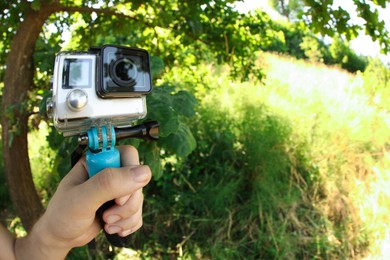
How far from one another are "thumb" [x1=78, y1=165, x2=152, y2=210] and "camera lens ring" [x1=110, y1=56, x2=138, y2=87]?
0.21 m

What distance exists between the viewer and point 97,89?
771 millimetres

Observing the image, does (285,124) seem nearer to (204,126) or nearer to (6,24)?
(204,126)

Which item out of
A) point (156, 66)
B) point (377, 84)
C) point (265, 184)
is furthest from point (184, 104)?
point (377, 84)

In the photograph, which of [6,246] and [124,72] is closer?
[124,72]

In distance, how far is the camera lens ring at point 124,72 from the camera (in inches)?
31.2

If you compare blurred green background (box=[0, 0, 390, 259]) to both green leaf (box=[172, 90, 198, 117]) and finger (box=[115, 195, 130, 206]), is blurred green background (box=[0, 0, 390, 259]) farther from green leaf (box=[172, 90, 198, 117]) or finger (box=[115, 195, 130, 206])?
finger (box=[115, 195, 130, 206])

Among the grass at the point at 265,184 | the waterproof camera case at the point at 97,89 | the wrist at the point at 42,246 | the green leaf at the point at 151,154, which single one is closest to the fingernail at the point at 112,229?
the wrist at the point at 42,246

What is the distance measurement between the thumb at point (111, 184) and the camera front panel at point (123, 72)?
0.18 m

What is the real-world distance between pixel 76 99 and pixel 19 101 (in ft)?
5.57

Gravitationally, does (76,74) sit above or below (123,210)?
above

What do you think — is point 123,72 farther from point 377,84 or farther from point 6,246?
point 377,84

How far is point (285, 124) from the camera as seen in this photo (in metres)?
3.79

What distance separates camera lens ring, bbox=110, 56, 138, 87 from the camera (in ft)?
2.60

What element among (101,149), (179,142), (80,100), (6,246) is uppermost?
(80,100)
